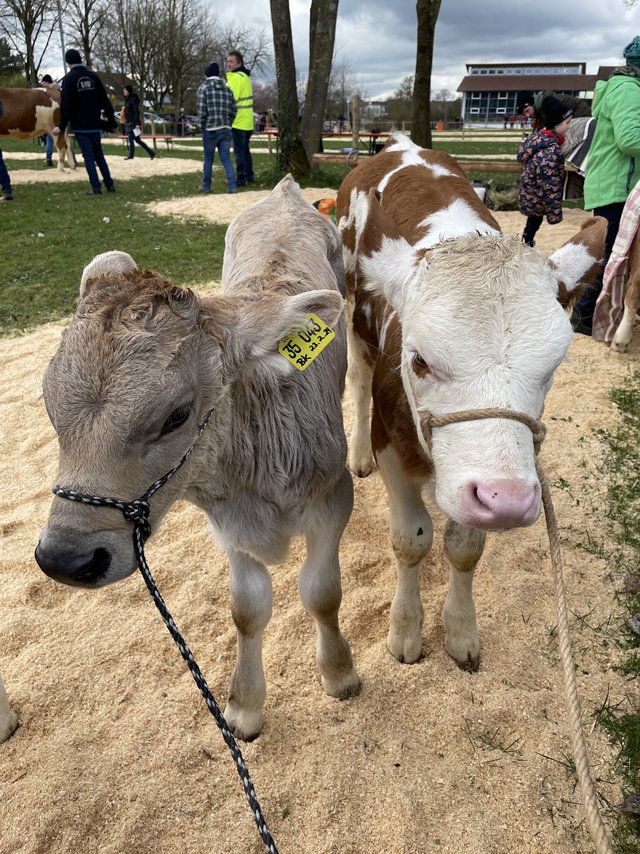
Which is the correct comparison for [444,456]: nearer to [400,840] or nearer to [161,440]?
[161,440]

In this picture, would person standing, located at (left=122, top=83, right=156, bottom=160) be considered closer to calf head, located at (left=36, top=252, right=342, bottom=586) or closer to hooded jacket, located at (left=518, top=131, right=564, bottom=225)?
hooded jacket, located at (left=518, top=131, right=564, bottom=225)

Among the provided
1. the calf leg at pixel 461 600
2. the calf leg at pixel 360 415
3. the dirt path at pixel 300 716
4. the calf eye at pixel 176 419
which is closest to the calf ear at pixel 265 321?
the calf eye at pixel 176 419

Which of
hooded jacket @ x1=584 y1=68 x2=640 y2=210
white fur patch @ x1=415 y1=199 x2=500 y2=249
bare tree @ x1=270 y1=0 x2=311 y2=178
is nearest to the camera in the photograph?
white fur patch @ x1=415 y1=199 x2=500 y2=249

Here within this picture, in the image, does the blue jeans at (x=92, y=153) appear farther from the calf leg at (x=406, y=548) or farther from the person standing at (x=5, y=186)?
the calf leg at (x=406, y=548)

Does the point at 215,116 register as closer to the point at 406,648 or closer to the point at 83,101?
the point at 83,101

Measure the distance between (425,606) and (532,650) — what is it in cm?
55

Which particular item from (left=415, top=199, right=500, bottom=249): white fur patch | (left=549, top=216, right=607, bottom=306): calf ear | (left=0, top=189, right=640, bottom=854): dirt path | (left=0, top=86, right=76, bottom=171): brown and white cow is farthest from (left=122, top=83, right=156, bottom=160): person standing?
(left=549, top=216, right=607, bottom=306): calf ear

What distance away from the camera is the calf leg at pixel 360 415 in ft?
13.7

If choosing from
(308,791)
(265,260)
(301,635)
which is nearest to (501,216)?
(265,260)

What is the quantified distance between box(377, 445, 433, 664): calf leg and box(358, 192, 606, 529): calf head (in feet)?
2.37

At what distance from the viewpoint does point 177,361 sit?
5.74 feet

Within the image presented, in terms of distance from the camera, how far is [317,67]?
47.8 ft

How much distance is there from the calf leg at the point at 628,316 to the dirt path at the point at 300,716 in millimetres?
2844

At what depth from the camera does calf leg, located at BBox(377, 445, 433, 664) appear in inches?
108
